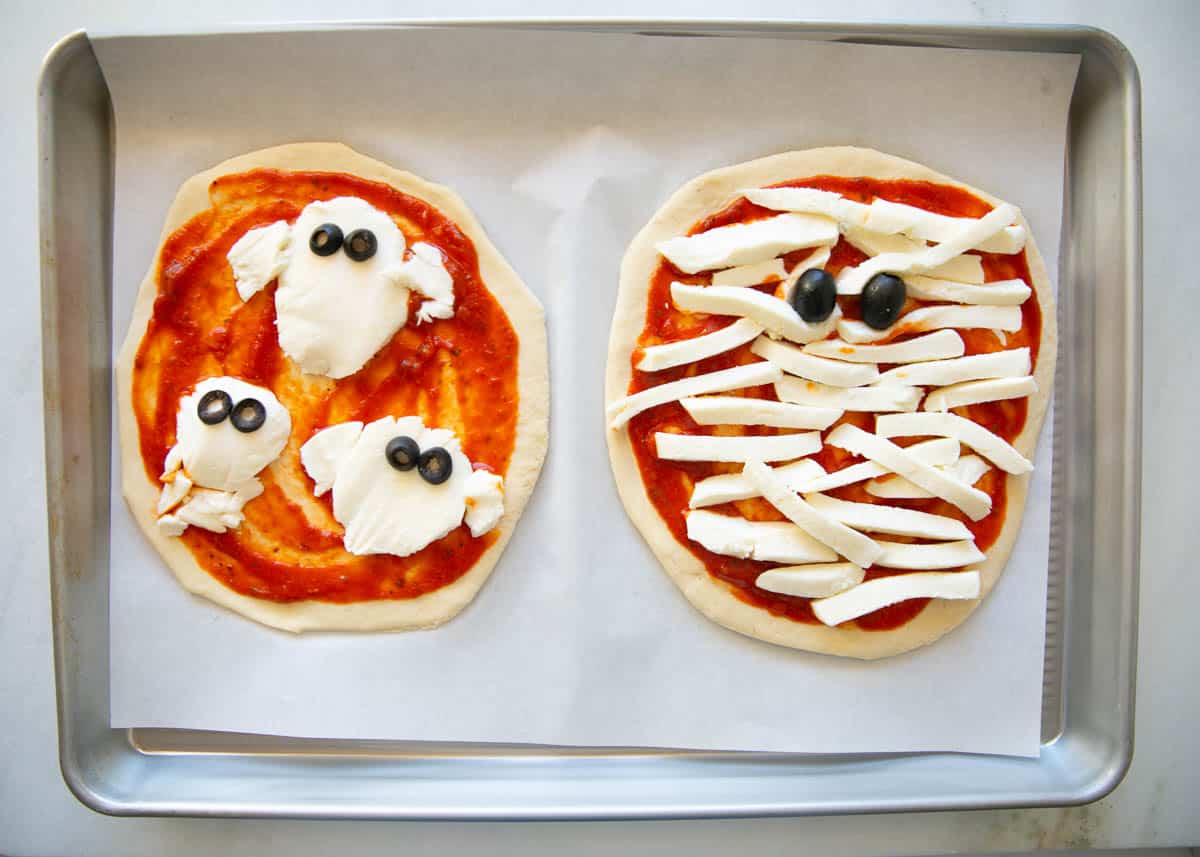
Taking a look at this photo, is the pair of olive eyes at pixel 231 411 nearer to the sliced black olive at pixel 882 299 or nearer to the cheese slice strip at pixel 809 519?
the cheese slice strip at pixel 809 519

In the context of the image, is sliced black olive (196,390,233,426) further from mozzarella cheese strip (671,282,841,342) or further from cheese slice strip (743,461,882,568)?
cheese slice strip (743,461,882,568)

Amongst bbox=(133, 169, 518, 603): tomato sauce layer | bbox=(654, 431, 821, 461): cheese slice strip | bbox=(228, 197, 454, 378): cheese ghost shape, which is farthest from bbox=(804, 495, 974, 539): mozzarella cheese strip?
bbox=(228, 197, 454, 378): cheese ghost shape

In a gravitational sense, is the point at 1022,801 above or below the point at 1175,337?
below

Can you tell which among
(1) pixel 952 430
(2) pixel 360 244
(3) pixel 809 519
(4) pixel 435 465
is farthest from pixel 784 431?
(2) pixel 360 244

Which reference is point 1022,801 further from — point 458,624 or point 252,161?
point 252,161

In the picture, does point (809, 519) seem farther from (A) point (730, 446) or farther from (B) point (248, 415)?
(B) point (248, 415)

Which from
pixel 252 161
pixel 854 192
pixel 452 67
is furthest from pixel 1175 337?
pixel 252 161
